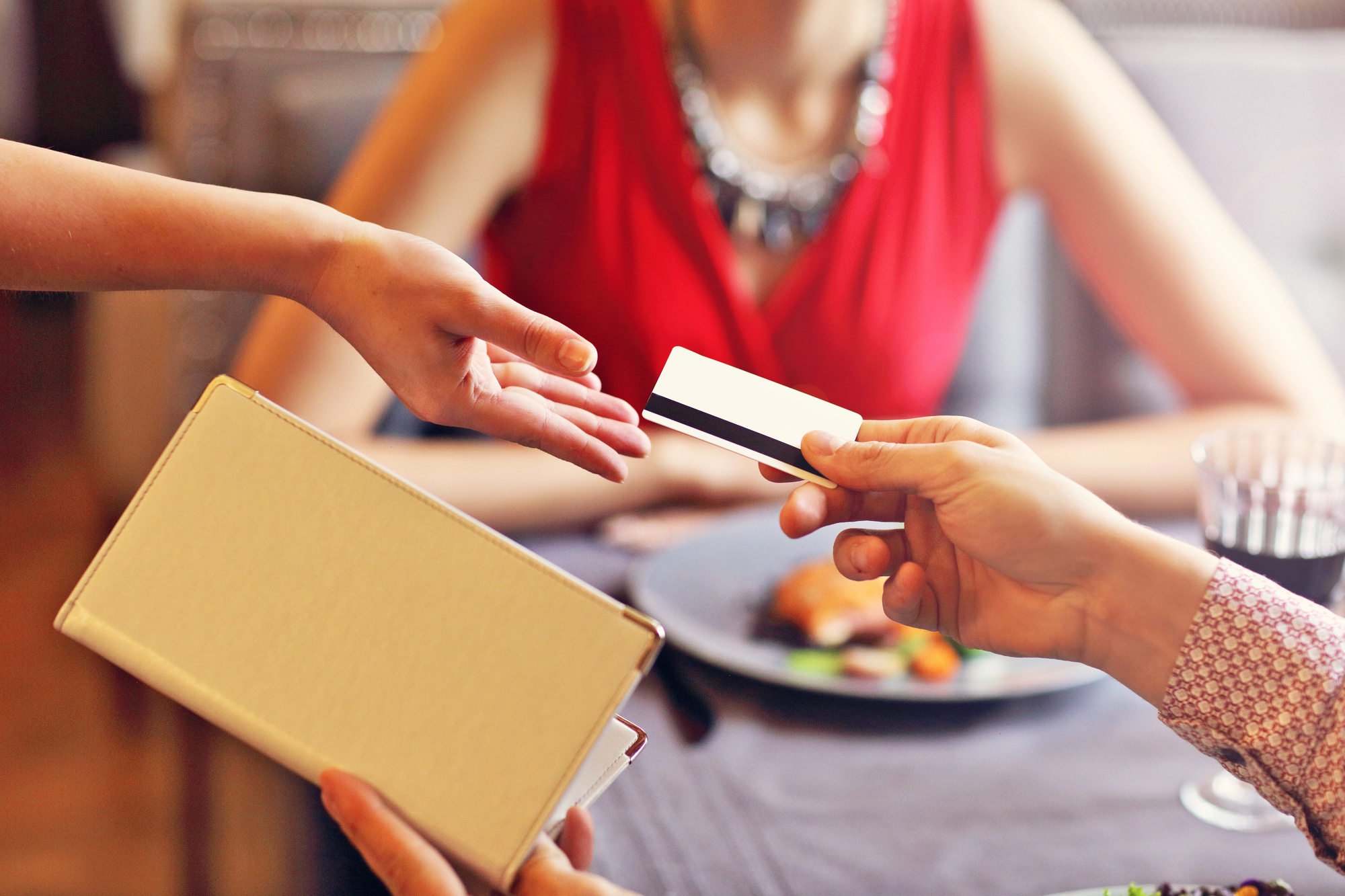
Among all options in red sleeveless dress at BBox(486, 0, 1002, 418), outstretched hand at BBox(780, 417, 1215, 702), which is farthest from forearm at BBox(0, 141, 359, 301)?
red sleeveless dress at BBox(486, 0, 1002, 418)

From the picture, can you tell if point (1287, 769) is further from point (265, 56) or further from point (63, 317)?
point (63, 317)

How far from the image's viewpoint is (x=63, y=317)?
139 inches

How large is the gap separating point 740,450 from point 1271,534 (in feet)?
1.35

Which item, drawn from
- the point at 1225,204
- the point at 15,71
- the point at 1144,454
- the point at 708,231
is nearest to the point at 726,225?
the point at 708,231

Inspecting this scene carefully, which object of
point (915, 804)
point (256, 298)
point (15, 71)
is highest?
point (915, 804)

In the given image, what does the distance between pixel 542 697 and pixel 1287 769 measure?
0.42m

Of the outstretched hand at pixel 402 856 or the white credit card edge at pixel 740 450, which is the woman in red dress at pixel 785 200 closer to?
the white credit card edge at pixel 740 450

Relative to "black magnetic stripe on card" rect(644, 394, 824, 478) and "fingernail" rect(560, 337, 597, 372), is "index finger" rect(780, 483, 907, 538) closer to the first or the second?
"black magnetic stripe on card" rect(644, 394, 824, 478)

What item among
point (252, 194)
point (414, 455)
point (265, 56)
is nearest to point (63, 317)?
point (265, 56)

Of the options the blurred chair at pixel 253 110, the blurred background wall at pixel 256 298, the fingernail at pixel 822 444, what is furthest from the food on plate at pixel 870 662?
the blurred chair at pixel 253 110

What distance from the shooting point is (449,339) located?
615mm

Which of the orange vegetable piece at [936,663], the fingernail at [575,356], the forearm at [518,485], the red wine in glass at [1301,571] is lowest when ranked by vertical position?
the forearm at [518,485]

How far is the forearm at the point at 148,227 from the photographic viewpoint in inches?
24.6

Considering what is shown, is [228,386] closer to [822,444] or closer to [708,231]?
[822,444]
